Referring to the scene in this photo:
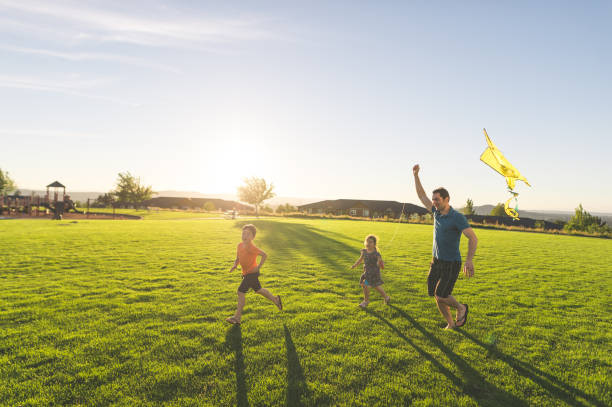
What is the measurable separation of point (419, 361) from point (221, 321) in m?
3.17

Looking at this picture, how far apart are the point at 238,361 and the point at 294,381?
0.83 metres

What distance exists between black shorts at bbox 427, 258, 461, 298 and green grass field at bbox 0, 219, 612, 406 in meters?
0.72

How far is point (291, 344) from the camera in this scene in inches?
165

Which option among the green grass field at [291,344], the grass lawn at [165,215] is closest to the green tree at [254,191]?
the grass lawn at [165,215]

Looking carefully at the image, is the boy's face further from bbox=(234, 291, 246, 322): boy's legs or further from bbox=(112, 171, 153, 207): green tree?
bbox=(112, 171, 153, 207): green tree

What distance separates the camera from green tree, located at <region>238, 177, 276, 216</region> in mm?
62031

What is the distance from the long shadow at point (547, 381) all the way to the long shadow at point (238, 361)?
334cm

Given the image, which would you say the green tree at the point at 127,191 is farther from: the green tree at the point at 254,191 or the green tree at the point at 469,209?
the green tree at the point at 469,209

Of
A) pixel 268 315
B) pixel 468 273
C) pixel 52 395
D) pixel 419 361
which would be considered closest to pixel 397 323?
pixel 419 361

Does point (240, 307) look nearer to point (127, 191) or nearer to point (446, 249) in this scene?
point (446, 249)

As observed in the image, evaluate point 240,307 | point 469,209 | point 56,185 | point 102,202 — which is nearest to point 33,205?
point 56,185

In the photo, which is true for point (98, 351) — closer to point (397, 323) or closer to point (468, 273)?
point (397, 323)

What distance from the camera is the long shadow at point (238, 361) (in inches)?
119

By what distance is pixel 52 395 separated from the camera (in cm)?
305
